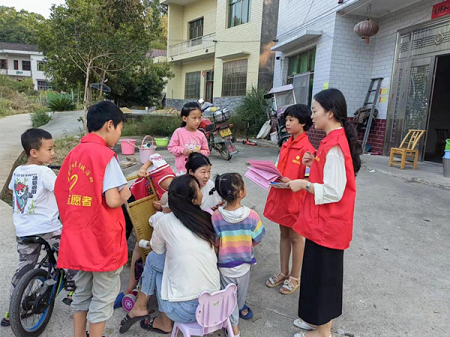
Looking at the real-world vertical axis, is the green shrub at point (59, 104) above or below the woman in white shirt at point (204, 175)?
above

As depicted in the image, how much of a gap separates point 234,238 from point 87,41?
28.8 ft

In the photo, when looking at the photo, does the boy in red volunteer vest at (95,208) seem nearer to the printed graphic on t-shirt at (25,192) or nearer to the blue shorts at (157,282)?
the blue shorts at (157,282)

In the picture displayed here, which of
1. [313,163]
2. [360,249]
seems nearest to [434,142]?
[360,249]

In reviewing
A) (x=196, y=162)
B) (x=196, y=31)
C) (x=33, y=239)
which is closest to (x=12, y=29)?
(x=196, y=31)

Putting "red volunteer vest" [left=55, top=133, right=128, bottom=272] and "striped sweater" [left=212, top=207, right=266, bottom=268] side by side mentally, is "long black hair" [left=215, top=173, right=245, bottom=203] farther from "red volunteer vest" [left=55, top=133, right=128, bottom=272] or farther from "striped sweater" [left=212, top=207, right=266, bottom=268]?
"red volunteer vest" [left=55, top=133, right=128, bottom=272]

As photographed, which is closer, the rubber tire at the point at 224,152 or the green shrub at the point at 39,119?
the rubber tire at the point at 224,152

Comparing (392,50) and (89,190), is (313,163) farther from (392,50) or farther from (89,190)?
(392,50)

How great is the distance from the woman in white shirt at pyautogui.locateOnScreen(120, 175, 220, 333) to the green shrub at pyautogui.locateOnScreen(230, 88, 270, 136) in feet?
35.6

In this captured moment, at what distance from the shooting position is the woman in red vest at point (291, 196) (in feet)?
8.54

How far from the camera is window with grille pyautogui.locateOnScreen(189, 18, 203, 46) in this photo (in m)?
19.8

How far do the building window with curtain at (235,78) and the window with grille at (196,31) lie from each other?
4.06 metres

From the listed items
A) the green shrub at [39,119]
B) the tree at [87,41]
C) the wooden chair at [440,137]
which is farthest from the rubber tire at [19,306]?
the green shrub at [39,119]

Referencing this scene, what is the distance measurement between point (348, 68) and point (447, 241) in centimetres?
620

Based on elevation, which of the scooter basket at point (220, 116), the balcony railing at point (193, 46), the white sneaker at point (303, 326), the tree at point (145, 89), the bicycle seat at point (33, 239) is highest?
the balcony railing at point (193, 46)
